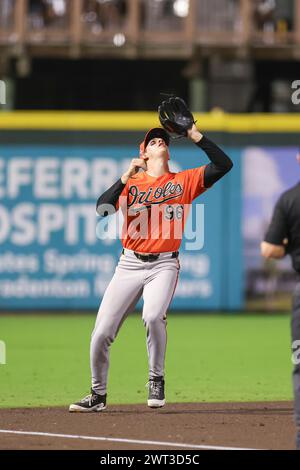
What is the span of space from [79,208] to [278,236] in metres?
11.5

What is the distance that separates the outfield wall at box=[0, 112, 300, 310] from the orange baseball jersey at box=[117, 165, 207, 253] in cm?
923

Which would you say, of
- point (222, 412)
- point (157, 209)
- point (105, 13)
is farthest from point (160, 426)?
point (105, 13)

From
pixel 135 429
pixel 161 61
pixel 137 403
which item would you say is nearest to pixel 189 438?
pixel 135 429

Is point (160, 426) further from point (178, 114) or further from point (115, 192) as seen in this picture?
point (178, 114)

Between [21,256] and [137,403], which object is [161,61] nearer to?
[21,256]

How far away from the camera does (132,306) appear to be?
27.6ft

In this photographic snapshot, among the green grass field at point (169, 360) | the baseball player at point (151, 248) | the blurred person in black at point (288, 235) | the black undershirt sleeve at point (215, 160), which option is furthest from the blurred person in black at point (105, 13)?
the blurred person in black at point (288, 235)

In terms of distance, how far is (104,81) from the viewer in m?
25.8

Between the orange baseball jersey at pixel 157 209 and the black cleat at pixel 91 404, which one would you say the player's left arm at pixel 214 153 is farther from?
the black cleat at pixel 91 404

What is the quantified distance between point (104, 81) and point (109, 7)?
2.77 meters

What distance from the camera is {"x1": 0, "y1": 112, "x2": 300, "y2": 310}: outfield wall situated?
1772 cm

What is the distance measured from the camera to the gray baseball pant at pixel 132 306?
8.25 metres

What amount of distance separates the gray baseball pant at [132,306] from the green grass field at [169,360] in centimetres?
85

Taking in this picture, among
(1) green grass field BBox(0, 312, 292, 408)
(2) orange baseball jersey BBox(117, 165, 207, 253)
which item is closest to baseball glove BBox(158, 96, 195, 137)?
(2) orange baseball jersey BBox(117, 165, 207, 253)
